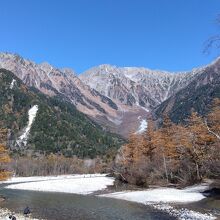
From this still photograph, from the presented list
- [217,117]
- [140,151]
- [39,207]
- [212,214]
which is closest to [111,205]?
Answer: [39,207]

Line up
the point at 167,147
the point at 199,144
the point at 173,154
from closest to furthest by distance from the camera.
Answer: the point at 199,144, the point at 173,154, the point at 167,147

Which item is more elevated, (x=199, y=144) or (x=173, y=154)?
(x=173, y=154)

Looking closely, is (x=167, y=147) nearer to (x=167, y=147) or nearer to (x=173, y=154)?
(x=167, y=147)

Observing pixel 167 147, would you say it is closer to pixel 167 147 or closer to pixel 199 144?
pixel 167 147

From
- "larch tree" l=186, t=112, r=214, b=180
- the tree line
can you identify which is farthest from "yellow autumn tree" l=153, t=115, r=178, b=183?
"larch tree" l=186, t=112, r=214, b=180

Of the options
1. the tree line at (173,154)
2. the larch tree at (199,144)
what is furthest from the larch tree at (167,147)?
the larch tree at (199,144)

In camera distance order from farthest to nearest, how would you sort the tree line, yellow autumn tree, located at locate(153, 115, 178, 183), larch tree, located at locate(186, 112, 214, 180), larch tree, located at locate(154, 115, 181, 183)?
yellow autumn tree, located at locate(153, 115, 178, 183), larch tree, located at locate(154, 115, 181, 183), larch tree, located at locate(186, 112, 214, 180), the tree line

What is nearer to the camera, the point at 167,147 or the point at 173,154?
the point at 173,154

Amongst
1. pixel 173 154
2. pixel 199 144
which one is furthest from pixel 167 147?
pixel 199 144

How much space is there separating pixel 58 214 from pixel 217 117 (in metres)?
34.6

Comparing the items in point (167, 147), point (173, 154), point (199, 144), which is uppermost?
point (167, 147)

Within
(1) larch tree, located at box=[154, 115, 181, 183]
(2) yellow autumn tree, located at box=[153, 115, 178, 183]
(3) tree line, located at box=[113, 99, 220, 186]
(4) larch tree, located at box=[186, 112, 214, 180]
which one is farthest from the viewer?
(2) yellow autumn tree, located at box=[153, 115, 178, 183]

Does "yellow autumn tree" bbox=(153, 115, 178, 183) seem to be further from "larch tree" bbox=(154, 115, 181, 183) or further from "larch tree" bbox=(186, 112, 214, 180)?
"larch tree" bbox=(186, 112, 214, 180)

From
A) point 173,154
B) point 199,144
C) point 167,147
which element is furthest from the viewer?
point 167,147
